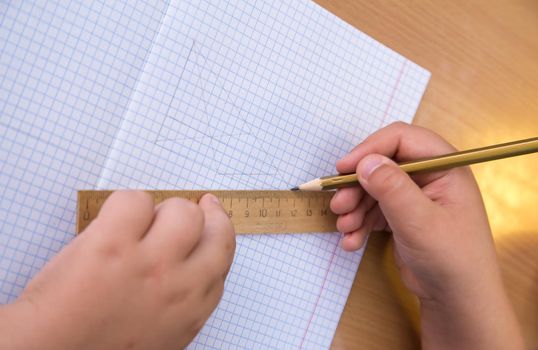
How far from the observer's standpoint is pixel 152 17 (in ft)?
1.90

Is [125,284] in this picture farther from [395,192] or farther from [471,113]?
[471,113]

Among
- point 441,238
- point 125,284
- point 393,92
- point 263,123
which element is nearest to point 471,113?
point 393,92

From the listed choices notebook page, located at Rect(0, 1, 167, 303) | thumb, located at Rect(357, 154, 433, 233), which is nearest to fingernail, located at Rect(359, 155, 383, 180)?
thumb, located at Rect(357, 154, 433, 233)

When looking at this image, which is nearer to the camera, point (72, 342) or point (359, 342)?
point (72, 342)

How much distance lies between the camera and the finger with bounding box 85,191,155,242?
1.39 feet

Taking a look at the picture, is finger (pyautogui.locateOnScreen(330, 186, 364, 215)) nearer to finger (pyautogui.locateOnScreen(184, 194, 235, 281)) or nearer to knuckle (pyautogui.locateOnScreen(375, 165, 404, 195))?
knuckle (pyautogui.locateOnScreen(375, 165, 404, 195))

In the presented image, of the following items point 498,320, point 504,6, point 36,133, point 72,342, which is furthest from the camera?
point 504,6

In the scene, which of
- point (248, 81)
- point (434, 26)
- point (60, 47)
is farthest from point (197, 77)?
point (434, 26)

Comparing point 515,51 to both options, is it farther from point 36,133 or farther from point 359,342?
point 36,133

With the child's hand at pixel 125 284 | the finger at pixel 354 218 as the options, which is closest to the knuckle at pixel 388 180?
the finger at pixel 354 218

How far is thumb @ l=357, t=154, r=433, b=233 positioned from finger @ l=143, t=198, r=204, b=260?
233 mm

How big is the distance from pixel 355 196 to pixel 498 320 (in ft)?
Answer: 0.97

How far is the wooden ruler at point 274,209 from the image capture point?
600 millimetres

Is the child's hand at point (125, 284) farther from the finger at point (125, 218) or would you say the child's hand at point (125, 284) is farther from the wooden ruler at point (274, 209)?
the wooden ruler at point (274, 209)
